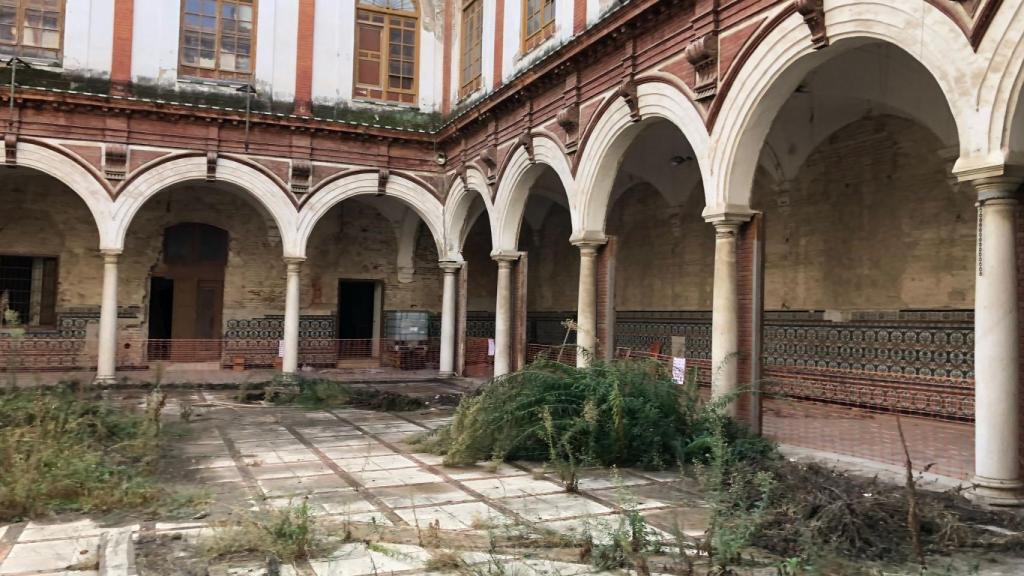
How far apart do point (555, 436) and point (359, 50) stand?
12.1 m

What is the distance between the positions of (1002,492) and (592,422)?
320cm

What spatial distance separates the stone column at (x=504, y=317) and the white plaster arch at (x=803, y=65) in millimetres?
6622

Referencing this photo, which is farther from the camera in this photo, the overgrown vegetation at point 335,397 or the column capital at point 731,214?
the overgrown vegetation at point 335,397

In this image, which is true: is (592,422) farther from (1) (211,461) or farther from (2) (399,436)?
(1) (211,461)

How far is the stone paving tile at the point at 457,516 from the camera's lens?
5.09 m

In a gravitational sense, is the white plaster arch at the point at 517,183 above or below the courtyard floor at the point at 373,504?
above

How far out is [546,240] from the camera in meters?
20.5

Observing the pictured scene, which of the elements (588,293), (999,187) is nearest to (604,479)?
(999,187)

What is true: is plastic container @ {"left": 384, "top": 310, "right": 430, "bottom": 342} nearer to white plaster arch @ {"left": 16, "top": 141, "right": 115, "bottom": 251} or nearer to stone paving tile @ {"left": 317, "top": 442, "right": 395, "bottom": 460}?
white plaster arch @ {"left": 16, "top": 141, "right": 115, "bottom": 251}

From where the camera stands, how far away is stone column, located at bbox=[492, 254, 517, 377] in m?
14.5

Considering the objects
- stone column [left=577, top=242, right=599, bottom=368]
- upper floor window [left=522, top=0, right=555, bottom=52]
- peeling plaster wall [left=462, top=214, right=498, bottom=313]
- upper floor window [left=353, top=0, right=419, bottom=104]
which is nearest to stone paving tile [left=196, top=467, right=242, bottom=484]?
stone column [left=577, top=242, right=599, bottom=368]

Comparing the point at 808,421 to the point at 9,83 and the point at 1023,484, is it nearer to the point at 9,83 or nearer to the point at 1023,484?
the point at 1023,484

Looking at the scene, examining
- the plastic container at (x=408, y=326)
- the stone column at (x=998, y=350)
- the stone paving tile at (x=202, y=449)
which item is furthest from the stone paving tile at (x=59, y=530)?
the plastic container at (x=408, y=326)

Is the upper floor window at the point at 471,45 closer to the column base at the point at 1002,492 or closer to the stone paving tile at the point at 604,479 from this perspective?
the stone paving tile at the point at 604,479
